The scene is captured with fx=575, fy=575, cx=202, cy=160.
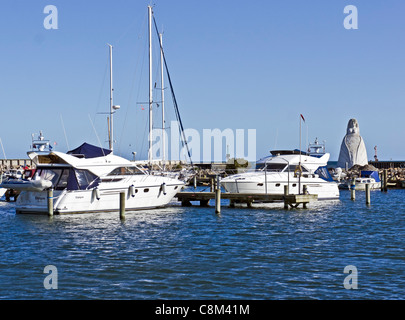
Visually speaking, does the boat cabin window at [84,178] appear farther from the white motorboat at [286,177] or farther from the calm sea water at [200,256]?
the white motorboat at [286,177]

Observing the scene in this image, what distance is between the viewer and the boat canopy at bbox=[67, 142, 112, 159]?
3569 cm

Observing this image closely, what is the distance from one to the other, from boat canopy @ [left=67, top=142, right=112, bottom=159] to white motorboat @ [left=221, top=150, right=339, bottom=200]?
10673 millimetres

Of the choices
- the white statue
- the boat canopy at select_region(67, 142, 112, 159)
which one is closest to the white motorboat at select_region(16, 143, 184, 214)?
the boat canopy at select_region(67, 142, 112, 159)

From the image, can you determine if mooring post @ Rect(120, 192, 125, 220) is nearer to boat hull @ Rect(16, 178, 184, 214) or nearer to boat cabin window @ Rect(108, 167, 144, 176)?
boat hull @ Rect(16, 178, 184, 214)

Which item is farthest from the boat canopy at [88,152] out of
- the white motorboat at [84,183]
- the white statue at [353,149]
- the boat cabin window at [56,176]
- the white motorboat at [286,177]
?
the white statue at [353,149]

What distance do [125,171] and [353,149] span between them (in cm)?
12493

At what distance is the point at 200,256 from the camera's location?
21.5 meters

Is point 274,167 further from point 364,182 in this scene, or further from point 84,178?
point 364,182

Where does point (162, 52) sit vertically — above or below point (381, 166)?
above

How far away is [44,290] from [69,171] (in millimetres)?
18146

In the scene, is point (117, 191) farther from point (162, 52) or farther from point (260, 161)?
point (162, 52)

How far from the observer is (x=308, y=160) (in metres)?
45.6
